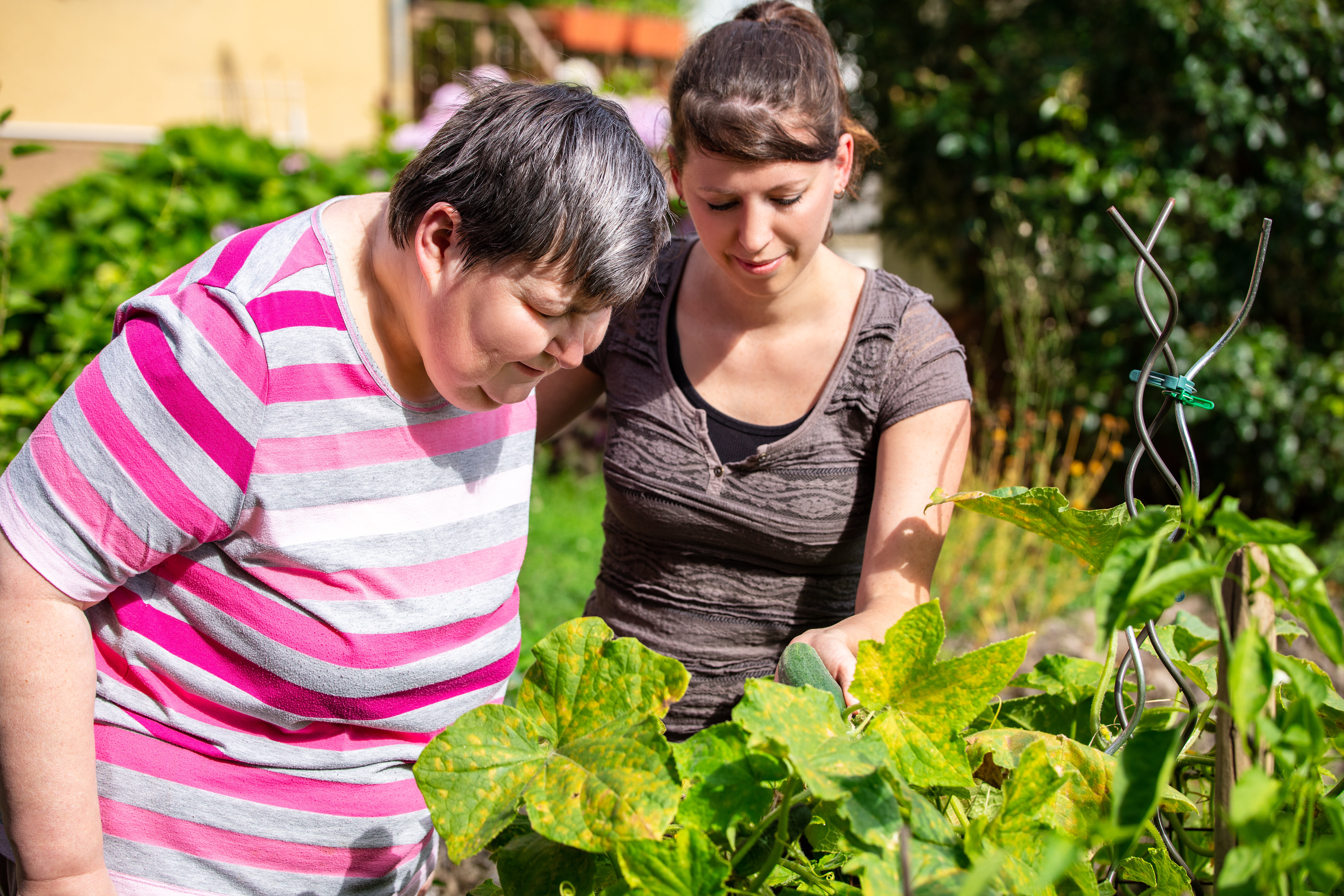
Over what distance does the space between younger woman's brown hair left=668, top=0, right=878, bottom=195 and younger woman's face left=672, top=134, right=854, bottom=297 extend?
20mm

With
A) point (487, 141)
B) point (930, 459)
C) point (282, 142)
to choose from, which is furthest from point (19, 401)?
point (282, 142)

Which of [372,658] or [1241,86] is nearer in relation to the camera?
[372,658]

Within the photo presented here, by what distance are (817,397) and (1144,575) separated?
1016mm

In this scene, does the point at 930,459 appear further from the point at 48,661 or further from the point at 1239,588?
the point at 48,661

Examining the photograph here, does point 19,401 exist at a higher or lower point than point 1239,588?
lower

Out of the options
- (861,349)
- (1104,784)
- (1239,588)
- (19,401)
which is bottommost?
(19,401)

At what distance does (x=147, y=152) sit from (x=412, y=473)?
3885 millimetres

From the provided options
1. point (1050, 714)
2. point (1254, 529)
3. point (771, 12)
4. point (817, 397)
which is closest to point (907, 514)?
point (817, 397)

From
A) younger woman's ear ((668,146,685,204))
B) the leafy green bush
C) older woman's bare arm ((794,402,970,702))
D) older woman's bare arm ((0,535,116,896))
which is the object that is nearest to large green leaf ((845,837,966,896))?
the leafy green bush

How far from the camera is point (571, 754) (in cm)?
72

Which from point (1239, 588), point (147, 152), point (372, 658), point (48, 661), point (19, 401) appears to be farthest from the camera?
point (147, 152)

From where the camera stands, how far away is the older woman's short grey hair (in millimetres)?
988

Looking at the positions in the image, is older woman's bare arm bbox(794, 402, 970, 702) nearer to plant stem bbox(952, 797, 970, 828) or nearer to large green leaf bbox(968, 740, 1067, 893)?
plant stem bbox(952, 797, 970, 828)

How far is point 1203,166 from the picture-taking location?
15.5 ft
